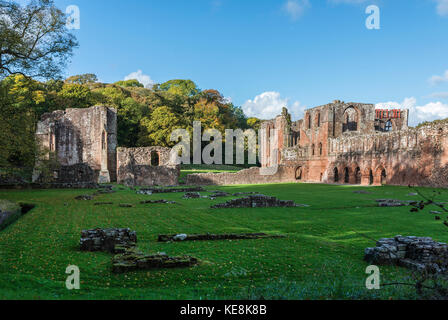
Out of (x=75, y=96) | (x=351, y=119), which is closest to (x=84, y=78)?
(x=75, y=96)

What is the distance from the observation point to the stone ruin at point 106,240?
7.30 meters

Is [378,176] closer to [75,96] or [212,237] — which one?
[212,237]

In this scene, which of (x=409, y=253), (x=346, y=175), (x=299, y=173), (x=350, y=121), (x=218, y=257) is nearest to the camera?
(x=218, y=257)

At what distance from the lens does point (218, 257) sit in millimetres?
6602

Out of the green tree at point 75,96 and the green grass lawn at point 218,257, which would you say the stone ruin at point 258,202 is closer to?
the green grass lawn at point 218,257

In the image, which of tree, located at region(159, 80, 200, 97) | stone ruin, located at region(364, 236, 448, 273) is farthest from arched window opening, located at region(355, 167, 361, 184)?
tree, located at region(159, 80, 200, 97)

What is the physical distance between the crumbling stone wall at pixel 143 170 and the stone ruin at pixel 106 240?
81.5 feet

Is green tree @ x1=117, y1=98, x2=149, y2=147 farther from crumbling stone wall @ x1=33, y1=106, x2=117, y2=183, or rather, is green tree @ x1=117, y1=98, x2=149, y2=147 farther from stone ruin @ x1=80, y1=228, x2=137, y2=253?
stone ruin @ x1=80, y1=228, x2=137, y2=253

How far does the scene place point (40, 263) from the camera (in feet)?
19.7

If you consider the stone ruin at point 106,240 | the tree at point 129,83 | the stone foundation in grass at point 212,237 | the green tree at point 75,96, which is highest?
the tree at point 129,83

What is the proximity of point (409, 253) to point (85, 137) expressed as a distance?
3898 centimetres

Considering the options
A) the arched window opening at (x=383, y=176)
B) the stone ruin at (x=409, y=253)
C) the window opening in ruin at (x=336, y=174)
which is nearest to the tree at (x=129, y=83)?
the window opening in ruin at (x=336, y=174)

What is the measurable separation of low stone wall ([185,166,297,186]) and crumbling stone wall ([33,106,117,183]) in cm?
961
